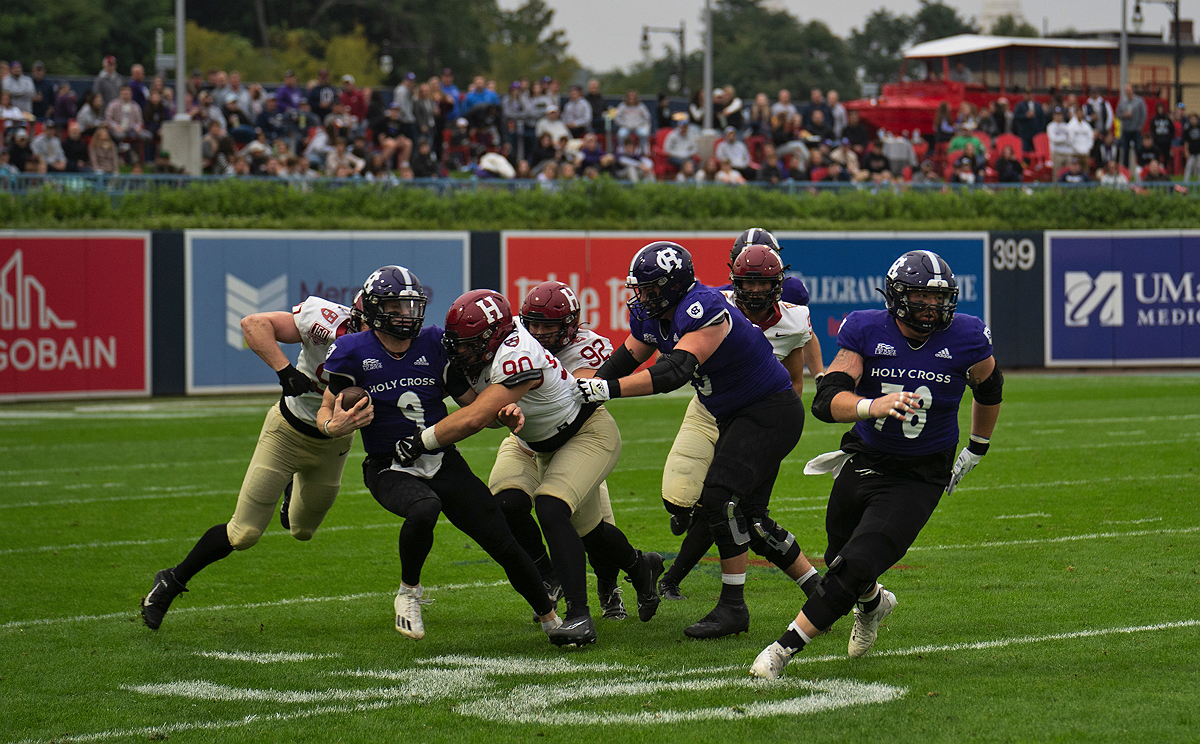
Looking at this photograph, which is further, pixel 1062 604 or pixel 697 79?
pixel 697 79

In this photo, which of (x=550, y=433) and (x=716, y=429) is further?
(x=716, y=429)

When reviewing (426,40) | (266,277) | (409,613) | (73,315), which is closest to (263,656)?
(409,613)

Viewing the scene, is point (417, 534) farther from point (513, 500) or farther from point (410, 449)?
point (513, 500)

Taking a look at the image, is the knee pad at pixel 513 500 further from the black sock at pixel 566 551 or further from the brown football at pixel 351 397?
the brown football at pixel 351 397

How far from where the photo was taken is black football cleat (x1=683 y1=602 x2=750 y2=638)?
5977mm

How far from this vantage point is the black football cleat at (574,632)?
5.76m

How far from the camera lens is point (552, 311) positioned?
243 inches

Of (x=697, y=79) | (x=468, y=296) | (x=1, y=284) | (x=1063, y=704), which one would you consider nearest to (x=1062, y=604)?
(x=1063, y=704)

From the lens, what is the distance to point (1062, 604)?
21.1 feet

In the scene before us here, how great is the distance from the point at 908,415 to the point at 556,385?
65.5 inches

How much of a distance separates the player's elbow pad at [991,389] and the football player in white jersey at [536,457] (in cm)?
185

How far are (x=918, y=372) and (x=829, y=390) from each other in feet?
1.33

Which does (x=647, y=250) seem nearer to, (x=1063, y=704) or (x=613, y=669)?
(x=613, y=669)

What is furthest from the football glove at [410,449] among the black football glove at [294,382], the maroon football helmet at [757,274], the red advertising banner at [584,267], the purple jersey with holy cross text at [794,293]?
the red advertising banner at [584,267]
